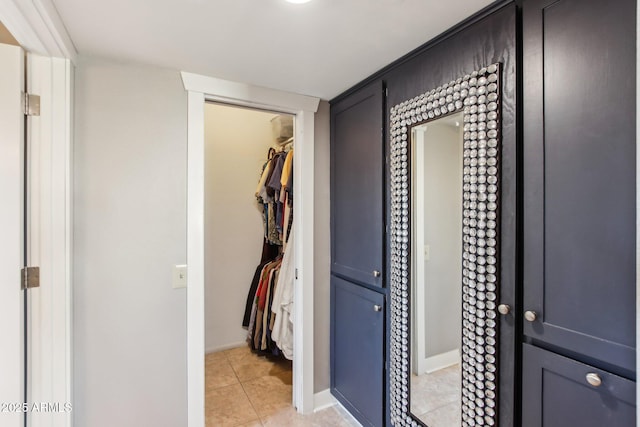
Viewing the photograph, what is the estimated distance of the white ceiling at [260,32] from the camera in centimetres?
115

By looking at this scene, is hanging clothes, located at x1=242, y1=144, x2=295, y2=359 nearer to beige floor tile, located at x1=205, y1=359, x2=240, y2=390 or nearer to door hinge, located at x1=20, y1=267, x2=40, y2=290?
beige floor tile, located at x1=205, y1=359, x2=240, y2=390

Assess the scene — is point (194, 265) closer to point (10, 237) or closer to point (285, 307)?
point (10, 237)

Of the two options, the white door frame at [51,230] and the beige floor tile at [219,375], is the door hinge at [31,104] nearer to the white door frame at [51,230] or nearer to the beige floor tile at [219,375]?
the white door frame at [51,230]

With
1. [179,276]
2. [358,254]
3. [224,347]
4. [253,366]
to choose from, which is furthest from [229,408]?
[358,254]

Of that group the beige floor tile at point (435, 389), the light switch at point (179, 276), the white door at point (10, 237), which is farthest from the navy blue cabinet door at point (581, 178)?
the white door at point (10, 237)

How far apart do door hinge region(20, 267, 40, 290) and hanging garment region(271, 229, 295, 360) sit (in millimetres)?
1432

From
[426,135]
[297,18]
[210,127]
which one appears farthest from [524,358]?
[210,127]

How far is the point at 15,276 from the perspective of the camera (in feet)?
4.21

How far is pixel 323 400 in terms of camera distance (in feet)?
7.09

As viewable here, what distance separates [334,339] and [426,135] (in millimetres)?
1443

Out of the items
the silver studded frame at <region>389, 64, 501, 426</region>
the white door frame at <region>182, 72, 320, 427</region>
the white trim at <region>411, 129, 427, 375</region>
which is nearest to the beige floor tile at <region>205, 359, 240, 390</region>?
the white door frame at <region>182, 72, 320, 427</region>

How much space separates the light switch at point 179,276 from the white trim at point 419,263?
119 centimetres

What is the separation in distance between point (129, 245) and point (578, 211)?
184 centimetres

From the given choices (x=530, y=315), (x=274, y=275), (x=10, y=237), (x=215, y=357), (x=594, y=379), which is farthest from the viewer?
(x=215, y=357)
